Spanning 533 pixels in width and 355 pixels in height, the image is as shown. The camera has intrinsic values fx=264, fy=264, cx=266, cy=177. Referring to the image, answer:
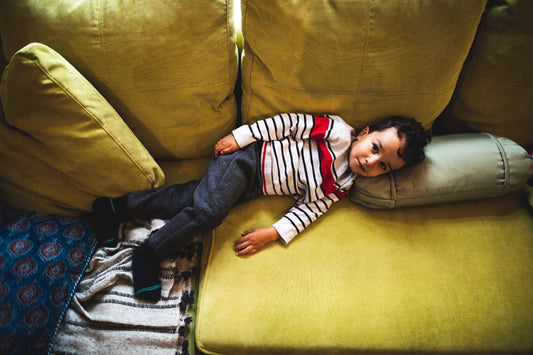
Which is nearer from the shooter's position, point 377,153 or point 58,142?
point 58,142

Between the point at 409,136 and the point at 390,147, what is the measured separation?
0.08 meters

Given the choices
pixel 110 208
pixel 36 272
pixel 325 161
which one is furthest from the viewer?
pixel 325 161

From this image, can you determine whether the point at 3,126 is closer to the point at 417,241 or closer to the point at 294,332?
the point at 294,332

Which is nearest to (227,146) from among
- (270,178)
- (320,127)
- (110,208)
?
(270,178)

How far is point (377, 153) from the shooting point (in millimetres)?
959

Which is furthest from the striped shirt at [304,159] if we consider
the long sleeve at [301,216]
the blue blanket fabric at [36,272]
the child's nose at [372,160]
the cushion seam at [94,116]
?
the blue blanket fabric at [36,272]

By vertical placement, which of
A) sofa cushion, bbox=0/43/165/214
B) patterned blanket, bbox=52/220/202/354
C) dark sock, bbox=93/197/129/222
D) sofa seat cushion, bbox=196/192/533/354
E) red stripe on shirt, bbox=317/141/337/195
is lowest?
sofa seat cushion, bbox=196/192/533/354

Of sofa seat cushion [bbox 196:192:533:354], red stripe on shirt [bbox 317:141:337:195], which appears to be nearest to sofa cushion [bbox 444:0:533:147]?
sofa seat cushion [bbox 196:192:533:354]

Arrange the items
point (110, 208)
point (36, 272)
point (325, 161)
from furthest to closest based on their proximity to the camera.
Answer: point (325, 161), point (110, 208), point (36, 272)

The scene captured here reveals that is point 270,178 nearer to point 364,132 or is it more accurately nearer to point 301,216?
point 301,216

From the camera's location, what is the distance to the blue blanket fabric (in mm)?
730

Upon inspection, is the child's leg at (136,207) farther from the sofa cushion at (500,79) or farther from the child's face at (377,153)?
the sofa cushion at (500,79)

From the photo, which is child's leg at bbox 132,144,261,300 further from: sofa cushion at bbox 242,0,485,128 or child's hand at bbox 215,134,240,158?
sofa cushion at bbox 242,0,485,128

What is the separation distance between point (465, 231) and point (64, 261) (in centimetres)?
141
